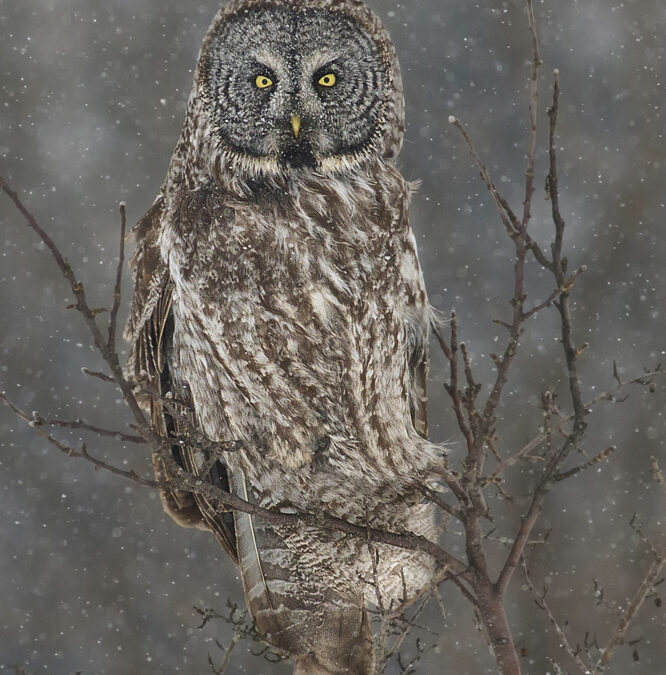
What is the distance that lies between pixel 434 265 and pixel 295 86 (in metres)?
3.09

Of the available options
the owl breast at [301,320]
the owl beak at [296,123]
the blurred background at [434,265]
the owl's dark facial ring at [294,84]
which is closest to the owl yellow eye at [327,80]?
the owl's dark facial ring at [294,84]

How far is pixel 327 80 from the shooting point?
193cm

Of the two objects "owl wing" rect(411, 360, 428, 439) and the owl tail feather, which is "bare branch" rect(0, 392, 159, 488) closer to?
the owl tail feather

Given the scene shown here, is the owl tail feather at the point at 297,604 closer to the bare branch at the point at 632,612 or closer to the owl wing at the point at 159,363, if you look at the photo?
the owl wing at the point at 159,363

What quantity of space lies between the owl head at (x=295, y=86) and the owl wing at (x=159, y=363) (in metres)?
0.30

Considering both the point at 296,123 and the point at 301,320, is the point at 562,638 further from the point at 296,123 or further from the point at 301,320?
the point at 296,123

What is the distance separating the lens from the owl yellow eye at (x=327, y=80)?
6.31 ft

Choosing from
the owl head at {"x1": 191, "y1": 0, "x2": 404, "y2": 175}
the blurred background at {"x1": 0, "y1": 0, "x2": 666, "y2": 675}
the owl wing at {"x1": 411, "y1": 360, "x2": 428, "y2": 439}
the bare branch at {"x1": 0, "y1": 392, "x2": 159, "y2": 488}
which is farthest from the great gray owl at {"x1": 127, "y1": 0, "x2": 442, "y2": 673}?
the blurred background at {"x1": 0, "y1": 0, "x2": 666, "y2": 675}

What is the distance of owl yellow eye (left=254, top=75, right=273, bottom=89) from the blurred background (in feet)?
9.50

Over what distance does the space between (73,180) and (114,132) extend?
1.14 ft

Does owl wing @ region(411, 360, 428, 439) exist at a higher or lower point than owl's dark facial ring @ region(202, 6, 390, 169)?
lower

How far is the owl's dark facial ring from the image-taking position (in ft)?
6.17

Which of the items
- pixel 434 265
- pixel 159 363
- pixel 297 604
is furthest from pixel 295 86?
pixel 434 265

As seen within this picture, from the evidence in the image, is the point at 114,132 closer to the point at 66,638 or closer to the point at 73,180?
the point at 73,180
